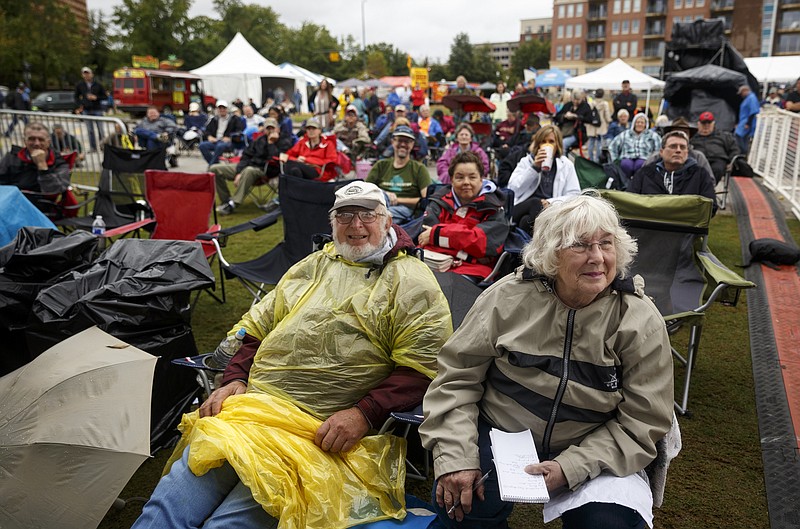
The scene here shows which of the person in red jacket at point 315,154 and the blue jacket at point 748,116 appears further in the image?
the blue jacket at point 748,116

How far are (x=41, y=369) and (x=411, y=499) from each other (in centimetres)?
151

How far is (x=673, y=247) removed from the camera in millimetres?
4016

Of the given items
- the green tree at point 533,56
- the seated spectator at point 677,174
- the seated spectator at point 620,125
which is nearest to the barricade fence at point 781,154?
the seated spectator at point 620,125

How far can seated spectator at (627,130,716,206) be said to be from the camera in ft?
16.6

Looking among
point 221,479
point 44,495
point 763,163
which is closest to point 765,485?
point 221,479

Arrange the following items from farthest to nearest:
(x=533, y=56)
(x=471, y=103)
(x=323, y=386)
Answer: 1. (x=533, y=56)
2. (x=471, y=103)
3. (x=323, y=386)

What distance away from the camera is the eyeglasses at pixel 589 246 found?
6.41 ft

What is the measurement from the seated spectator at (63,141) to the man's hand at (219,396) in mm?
8003

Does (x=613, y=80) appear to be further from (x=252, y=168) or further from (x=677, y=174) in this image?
(x=677, y=174)

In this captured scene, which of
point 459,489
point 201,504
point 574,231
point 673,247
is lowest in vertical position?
point 201,504

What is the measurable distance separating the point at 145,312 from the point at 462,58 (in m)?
75.1

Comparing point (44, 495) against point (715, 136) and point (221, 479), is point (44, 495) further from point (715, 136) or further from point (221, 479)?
point (715, 136)

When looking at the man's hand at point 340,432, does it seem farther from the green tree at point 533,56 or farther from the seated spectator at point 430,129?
Answer: the green tree at point 533,56

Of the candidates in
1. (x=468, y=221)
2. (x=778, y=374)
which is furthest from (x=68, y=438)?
(x=778, y=374)
